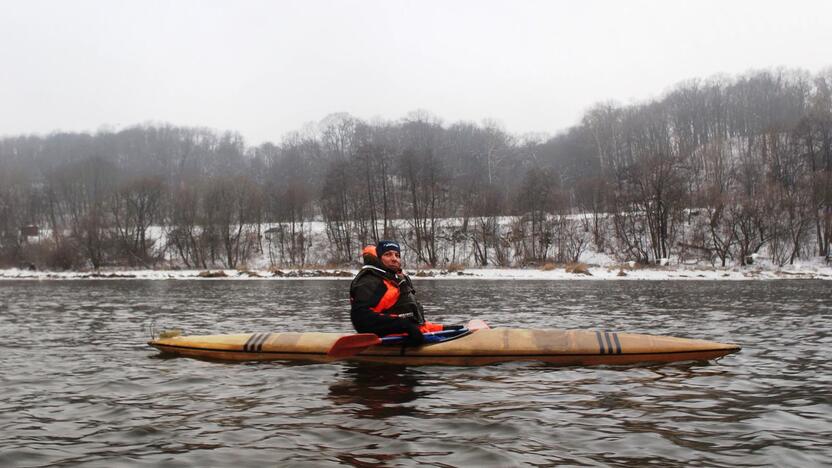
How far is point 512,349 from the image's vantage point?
889 centimetres

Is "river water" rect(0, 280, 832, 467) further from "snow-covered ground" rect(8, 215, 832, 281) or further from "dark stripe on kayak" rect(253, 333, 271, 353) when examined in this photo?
"snow-covered ground" rect(8, 215, 832, 281)

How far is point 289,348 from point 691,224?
47.3m

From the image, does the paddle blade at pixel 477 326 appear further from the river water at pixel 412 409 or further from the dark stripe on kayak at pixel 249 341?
the dark stripe on kayak at pixel 249 341

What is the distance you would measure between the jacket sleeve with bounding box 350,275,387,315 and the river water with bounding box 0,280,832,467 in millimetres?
906

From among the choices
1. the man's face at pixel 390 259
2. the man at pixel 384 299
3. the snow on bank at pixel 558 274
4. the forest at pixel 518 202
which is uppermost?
the forest at pixel 518 202

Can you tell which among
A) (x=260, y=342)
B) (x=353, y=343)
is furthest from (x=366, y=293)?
(x=260, y=342)

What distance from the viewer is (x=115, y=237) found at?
2137 inches

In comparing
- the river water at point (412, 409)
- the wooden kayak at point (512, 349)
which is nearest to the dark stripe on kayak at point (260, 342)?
the wooden kayak at point (512, 349)

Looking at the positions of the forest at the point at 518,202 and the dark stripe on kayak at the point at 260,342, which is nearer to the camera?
the dark stripe on kayak at the point at 260,342

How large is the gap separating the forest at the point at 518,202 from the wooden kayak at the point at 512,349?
36.8 meters

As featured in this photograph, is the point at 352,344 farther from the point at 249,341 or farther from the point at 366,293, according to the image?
the point at 249,341

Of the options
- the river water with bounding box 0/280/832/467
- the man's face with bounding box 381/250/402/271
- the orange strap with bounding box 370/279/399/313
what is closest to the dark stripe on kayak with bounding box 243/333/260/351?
the river water with bounding box 0/280/832/467

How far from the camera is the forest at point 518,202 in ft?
155

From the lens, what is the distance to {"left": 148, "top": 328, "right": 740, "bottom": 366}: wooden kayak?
28.5 ft
